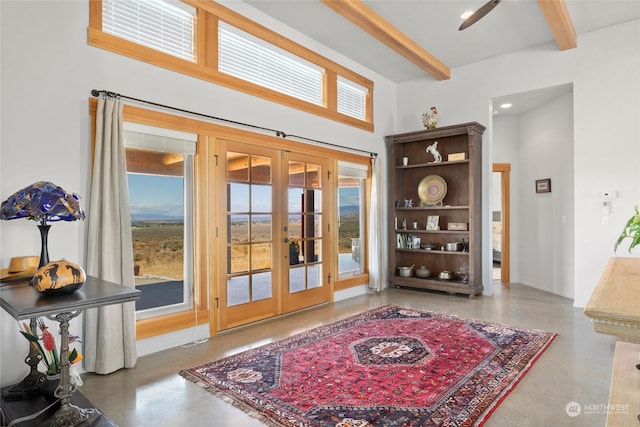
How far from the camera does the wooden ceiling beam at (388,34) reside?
13.4ft

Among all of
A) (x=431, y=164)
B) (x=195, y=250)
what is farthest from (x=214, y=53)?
(x=431, y=164)

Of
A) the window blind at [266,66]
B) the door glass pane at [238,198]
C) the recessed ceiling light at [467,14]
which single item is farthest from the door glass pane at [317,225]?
the recessed ceiling light at [467,14]

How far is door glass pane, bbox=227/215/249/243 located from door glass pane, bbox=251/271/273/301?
1.58ft

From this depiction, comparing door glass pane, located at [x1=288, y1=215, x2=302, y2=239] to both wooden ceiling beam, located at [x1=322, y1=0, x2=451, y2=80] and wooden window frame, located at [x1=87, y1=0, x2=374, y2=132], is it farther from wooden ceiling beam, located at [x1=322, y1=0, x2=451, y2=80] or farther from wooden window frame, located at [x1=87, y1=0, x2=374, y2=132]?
wooden ceiling beam, located at [x1=322, y1=0, x2=451, y2=80]

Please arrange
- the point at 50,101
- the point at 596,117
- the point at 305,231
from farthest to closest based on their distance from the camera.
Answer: the point at 305,231 → the point at 596,117 → the point at 50,101

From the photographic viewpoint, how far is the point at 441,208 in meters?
6.07

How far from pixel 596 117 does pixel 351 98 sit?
3.36 metres

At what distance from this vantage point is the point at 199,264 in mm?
3859

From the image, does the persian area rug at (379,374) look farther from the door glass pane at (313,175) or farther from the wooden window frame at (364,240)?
the door glass pane at (313,175)

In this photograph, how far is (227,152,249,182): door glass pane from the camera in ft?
13.8

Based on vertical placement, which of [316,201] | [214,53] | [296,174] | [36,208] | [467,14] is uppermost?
[467,14]

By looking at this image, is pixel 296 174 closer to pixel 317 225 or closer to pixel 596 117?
pixel 317 225

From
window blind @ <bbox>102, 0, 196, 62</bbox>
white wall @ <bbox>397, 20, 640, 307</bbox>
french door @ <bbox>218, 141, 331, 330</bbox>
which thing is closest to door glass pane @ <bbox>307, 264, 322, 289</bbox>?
french door @ <bbox>218, 141, 331, 330</bbox>

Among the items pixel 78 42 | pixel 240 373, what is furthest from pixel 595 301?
pixel 78 42
